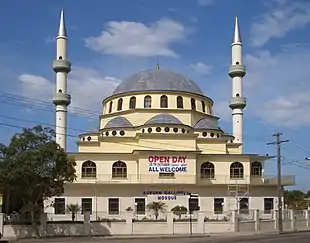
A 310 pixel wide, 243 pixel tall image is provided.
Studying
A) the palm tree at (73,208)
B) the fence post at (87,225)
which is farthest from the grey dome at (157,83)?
the fence post at (87,225)

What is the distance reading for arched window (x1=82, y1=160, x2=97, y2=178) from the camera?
197 feet

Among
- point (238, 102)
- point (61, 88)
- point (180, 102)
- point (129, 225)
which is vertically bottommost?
point (129, 225)

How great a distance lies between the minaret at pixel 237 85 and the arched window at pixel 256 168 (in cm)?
561

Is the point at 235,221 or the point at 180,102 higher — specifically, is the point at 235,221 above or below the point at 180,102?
below

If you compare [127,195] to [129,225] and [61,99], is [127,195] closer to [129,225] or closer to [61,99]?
[61,99]

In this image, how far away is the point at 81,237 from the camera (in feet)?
126

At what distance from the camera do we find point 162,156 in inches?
2356

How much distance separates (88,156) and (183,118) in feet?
44.4

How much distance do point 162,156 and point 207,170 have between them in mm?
5840

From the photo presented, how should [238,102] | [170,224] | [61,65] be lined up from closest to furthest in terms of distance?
[170,224]
[61,65]
[238,102]

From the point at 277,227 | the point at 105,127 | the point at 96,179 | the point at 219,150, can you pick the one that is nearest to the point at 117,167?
the point at 96,179

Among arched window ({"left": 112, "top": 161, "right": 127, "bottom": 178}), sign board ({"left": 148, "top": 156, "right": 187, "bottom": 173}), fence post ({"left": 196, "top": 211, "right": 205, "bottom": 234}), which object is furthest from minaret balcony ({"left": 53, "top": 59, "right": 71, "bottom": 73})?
fence post ({"left": 196, "top": 211, "right": 205, "bottom": 234})

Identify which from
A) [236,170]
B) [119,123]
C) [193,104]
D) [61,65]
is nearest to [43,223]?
[119,123]

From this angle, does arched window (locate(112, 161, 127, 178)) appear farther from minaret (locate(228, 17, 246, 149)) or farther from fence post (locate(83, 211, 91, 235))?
fence post (locate(83, 211, 91, 235))
